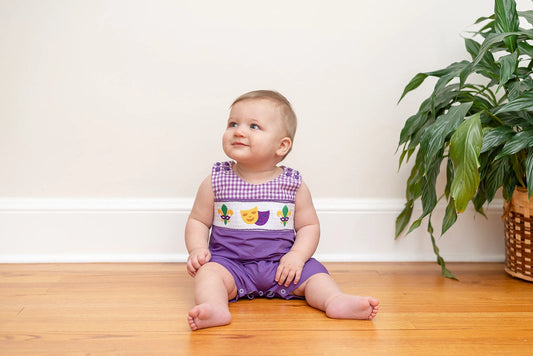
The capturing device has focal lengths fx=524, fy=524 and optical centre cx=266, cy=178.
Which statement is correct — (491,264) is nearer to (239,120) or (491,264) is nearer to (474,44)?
(474,44)

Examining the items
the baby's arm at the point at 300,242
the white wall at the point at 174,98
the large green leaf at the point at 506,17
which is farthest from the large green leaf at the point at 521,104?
the baby's arm at the point at 300,242

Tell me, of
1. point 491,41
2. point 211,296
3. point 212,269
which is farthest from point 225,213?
point 491,41

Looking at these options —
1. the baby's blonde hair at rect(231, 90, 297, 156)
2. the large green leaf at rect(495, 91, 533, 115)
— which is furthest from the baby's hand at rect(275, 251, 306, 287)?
the large green leaf at rect(495, 91, 533, 115)

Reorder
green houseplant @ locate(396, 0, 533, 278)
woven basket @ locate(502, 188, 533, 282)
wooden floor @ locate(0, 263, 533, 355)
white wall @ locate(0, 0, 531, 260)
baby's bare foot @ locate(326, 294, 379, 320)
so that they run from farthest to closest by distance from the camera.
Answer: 1. white wall @ locate(0, 0, 531, 260)
2. woven basket @ locate(502, 188, 533, 282)
3. green houseplant @ locate(396, 0, 533, 278)
4. baby's bare foot @ locate(326, 294, 379, 320)
5. wooden floor @ locate(0, 263, 533, 355)

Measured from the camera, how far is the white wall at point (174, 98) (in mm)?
1727

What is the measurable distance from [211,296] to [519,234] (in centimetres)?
95

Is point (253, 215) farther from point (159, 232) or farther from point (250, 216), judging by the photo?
point (159, 232)

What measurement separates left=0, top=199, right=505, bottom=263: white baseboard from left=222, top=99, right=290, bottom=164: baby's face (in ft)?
1.39

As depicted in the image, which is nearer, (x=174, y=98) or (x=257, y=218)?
(x=257, y=218)

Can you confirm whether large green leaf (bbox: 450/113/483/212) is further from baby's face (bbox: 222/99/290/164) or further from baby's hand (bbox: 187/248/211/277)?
Answer: baby's hand (bbox: 187/248/211/277)

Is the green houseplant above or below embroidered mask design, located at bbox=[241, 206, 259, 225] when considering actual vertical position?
above

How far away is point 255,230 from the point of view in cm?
144

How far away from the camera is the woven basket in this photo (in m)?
1.52

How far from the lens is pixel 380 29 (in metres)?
1.78
